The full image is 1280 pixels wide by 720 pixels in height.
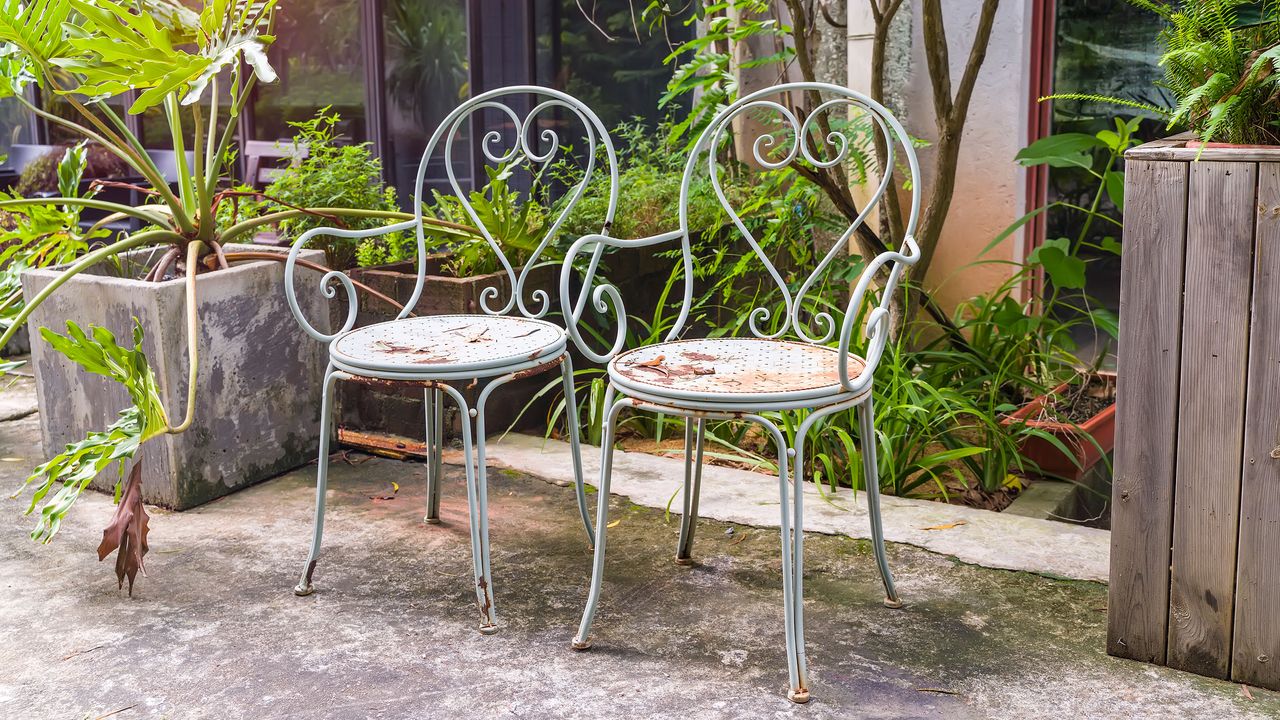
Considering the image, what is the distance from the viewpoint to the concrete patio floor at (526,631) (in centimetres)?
224

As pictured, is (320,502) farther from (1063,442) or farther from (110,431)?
(1063,442)

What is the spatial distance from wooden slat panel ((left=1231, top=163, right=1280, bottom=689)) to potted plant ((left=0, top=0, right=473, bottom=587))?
2.08m

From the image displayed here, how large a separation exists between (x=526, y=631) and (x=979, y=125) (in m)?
2.79

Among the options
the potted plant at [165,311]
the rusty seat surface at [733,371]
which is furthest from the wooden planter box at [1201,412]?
the potted plant at [165,311]

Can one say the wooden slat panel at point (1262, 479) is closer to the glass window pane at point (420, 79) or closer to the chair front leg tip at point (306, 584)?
the chair front leg tip at point (306, 584)

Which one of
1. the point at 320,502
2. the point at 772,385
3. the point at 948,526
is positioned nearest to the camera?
the point at 772,385

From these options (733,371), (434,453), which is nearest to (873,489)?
(733,371)

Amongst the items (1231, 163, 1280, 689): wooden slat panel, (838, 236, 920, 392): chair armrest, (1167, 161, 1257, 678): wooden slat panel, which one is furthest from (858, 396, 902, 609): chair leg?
(1231, 163, 1280, 689): wooden slat panel

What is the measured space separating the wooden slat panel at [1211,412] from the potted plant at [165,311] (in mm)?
1994

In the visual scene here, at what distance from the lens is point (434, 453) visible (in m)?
3.20

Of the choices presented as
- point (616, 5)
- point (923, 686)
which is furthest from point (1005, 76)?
point (923, 686)

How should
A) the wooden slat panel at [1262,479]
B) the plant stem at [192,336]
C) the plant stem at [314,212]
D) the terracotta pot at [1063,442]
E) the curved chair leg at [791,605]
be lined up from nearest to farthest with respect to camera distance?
the wooden slat panel at [1262,479] → the curved chair leg at [791,605] → the plant stem at [192,336] → the plant stem at [314,212] → the terracotta pot at [1063,442]

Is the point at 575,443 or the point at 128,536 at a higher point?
the point at 575,443

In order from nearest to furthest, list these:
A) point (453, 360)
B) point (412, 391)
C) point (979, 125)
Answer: point (453, 360)
point (412, 391)
point (979, 125)
